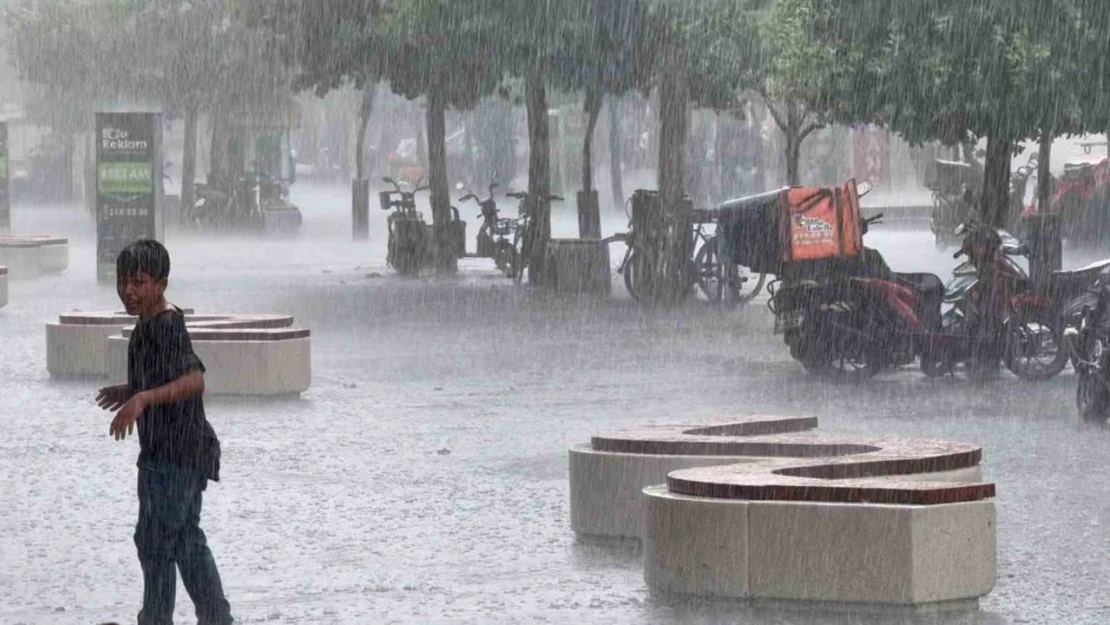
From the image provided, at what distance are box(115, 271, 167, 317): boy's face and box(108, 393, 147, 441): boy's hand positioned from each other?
0.28 m

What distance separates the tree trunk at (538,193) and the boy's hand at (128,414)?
22087 millimetres

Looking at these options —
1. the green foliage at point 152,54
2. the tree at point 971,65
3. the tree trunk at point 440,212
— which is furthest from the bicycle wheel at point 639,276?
the green foliage at point 152,54

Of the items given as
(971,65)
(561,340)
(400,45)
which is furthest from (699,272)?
(971,65)

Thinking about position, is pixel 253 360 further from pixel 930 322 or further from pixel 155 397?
pixel 155 397

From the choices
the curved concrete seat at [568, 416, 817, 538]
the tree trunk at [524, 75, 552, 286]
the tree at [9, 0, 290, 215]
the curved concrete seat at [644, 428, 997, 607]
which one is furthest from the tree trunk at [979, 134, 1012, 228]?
the tree at [9, 0, 290, 215]

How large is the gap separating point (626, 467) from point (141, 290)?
9.68ft

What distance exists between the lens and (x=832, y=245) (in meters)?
18.2

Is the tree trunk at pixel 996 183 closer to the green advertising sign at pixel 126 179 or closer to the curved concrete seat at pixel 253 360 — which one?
the curved concrete seat at pixel 253 360

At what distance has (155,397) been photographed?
23.5ft

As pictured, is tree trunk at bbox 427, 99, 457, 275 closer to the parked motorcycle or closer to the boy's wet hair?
the parked motorcycle

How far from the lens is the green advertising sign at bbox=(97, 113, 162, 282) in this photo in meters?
29.9

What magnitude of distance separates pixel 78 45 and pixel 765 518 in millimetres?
48554

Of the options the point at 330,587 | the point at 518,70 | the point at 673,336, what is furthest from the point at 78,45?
the point at 330,587

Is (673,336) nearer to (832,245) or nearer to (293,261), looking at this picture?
(832,245)
